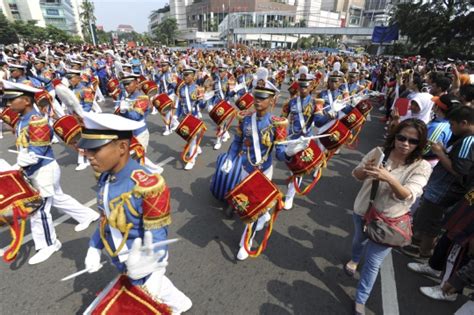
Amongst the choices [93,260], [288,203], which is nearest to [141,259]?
[93,260]

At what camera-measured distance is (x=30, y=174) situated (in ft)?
10.5

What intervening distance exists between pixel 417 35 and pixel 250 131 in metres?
42.2

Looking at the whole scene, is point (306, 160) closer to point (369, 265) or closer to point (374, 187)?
point (374, 187)

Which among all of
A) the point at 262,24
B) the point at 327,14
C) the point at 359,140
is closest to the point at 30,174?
the point at 359,140

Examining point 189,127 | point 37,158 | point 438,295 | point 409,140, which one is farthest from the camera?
point 189,127

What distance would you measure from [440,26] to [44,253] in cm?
4404

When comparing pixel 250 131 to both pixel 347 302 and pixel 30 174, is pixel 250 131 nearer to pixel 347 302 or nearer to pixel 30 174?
pixel 347 302

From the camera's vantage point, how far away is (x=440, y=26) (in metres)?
32.2

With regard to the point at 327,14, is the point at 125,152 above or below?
below

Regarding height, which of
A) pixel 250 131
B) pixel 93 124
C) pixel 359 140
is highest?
pixel 93 124

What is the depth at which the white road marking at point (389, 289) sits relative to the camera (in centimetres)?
289

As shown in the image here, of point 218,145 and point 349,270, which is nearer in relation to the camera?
point 349,270

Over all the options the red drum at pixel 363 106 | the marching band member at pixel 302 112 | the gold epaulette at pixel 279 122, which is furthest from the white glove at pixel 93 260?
the red drum at pixel 363 106

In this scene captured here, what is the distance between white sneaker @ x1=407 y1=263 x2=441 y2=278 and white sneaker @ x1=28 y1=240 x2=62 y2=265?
4.79 m
